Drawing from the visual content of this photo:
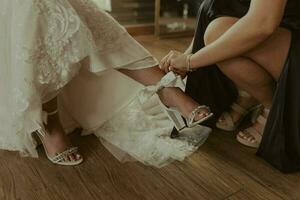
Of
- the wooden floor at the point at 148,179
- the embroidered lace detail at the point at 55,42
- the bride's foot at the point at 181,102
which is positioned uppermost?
the embroidered lace detail at the point at 55,42

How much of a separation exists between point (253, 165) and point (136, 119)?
425mm

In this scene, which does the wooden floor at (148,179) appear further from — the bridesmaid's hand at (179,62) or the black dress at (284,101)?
the bridesmaid's hand at (179,62)

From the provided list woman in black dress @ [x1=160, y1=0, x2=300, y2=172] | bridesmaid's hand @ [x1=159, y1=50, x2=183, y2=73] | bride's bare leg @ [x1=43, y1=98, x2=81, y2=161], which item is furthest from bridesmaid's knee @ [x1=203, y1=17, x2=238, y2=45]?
bride's bare leg @ [x1=43, y1=98, x2=81, y2=161]

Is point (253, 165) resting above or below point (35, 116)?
below

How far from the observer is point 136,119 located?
1.19m

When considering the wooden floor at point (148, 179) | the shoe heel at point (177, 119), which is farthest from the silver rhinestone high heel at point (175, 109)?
the wooden floor at point (148, 179)

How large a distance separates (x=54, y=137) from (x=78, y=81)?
0.78 ft

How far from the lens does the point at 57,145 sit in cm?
100

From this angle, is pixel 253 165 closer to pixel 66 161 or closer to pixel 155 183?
pixel 155 183

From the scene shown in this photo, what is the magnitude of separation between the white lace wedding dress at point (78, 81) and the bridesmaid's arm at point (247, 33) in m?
0.20

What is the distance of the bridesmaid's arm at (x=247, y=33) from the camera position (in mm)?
817

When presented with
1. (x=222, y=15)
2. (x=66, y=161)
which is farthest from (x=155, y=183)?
(x=222, y=15)

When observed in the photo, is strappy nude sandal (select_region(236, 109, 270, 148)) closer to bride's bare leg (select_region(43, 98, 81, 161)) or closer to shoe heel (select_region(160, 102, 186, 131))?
shoe heel (select_region(160, 102, 186, 131))

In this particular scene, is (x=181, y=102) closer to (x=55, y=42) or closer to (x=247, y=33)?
(x=247, y=33)
